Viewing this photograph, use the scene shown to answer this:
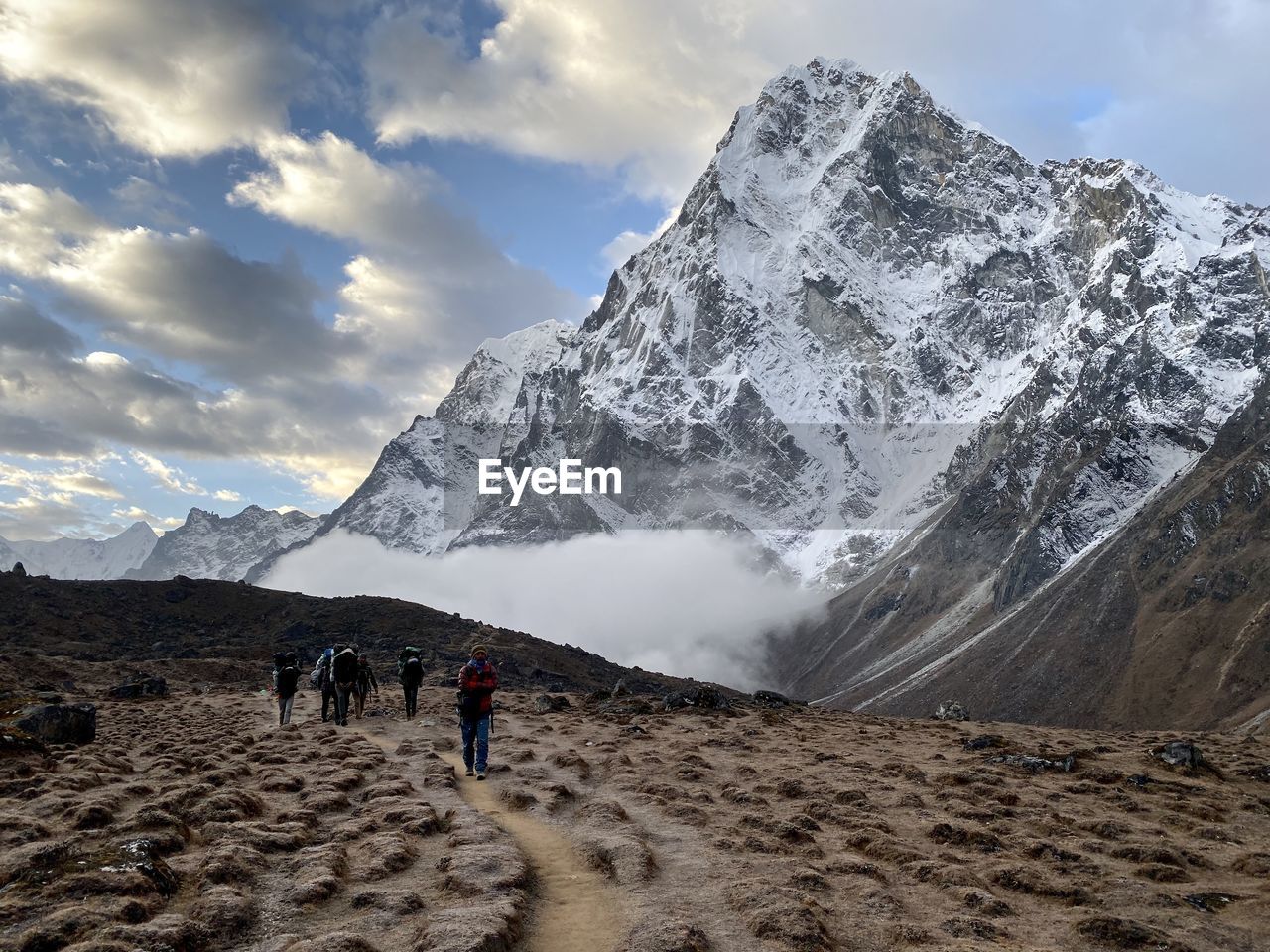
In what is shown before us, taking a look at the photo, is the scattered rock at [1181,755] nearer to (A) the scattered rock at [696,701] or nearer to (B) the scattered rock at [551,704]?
(A) the scattered rock at [696,701]

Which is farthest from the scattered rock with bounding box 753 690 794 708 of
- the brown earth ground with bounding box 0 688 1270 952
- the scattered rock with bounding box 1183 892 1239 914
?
the scattered rock with bounding box 1183 892 1239 914

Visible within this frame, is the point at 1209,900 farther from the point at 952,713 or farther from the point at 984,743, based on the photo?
the point at 952,713

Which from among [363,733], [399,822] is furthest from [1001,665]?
[399,822]

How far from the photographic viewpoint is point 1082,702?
16688 cm

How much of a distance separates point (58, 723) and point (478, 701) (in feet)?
54.9

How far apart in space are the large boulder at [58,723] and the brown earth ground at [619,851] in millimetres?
2465

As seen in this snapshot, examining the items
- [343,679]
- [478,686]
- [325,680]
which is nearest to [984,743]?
[478,686]

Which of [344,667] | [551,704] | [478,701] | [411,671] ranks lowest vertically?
[551,704]

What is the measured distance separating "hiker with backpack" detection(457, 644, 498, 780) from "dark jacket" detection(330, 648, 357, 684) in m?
15.1

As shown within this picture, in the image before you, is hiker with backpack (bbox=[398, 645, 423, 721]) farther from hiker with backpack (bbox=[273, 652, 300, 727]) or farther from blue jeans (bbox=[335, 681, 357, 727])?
hiker with backpack (bbox=[273, 652, 300, 727])

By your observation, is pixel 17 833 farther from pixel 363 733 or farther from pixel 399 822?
pixel 363 733

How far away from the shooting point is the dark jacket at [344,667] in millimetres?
37312

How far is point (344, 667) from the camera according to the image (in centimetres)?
3747

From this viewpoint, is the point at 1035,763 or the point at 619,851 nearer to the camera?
the point at 619,851
